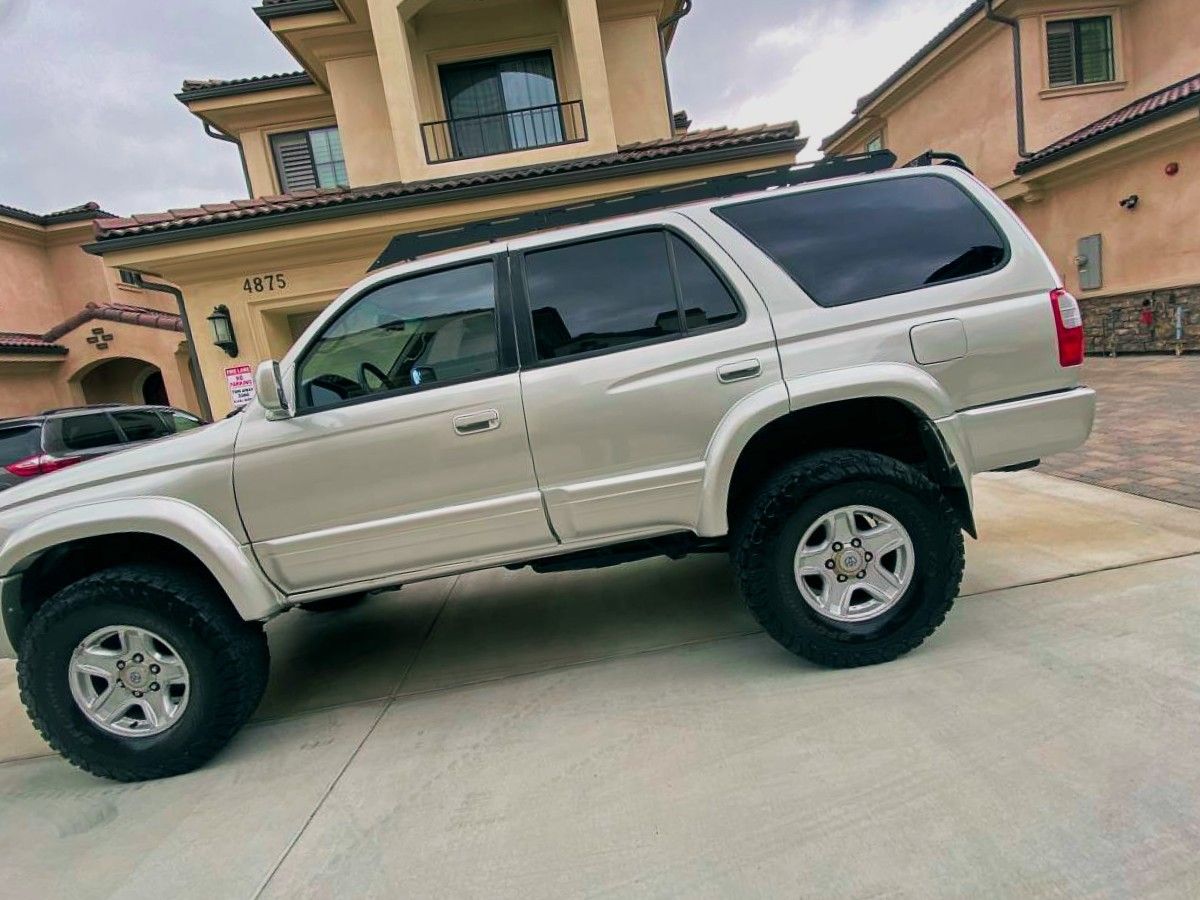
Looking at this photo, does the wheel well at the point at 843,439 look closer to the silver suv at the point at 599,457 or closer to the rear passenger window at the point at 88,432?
the silver suv at the point at 599,457

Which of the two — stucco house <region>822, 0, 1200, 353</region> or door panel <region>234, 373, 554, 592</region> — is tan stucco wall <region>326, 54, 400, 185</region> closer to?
door panel <region>234, 373, 554, 592</region>

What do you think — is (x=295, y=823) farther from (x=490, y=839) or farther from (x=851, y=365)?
(x=851, y=365)

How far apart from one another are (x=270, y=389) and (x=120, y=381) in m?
18.3

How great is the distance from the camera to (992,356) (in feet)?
8.70

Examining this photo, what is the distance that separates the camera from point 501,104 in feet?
34.8

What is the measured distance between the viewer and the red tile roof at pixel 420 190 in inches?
294

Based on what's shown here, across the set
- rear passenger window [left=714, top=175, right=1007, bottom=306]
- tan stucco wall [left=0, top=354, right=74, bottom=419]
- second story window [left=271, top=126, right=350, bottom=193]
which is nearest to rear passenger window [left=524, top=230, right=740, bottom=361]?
rear passenger window [left=714, top=175, right=1007, bottom=306]

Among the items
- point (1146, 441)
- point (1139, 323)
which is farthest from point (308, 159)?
point (1139, 323)

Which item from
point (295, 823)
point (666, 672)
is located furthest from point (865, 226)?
point (295, 823)

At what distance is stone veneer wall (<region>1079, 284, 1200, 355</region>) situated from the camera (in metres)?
10.5

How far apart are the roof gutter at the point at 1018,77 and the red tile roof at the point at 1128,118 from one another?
0.55m

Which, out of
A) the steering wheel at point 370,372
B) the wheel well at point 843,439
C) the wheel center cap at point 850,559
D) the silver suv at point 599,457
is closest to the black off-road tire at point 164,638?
the silver suv at point 599,457

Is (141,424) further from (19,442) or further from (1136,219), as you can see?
(1136,219)

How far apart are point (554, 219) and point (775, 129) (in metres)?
6.28
